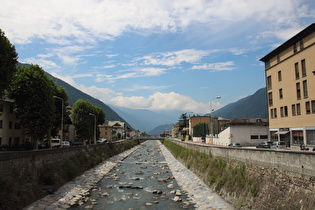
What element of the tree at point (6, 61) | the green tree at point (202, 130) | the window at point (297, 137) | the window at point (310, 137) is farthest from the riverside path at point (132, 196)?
the green tree at point (202, 130)

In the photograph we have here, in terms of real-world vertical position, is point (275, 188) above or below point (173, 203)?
above

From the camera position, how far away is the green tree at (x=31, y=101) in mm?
46844

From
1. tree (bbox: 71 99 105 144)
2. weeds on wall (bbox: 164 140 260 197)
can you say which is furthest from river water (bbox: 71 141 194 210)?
tree (bbox: 71 99 105 144)

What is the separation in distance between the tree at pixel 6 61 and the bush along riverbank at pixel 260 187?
3040 centimetres

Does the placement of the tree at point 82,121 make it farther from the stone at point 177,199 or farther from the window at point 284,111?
the stone at point 177,199

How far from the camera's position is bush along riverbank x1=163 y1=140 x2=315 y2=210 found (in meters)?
11.9

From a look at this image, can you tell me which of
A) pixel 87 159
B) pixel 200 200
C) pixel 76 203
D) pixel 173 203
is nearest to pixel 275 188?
pixel 200 200

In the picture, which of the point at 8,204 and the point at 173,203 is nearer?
the point at 8,204

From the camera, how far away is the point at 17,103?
4741cm

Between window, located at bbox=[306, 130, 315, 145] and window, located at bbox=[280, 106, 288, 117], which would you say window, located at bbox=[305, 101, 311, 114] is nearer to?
window, located at bbox=[306, 130, 315, 145]

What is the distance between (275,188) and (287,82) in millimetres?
48723

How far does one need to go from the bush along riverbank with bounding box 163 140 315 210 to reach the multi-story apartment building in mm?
32852

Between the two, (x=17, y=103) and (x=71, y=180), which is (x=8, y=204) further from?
(x=17, y=103)

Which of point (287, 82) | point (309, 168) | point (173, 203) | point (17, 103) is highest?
point (287, 82)
